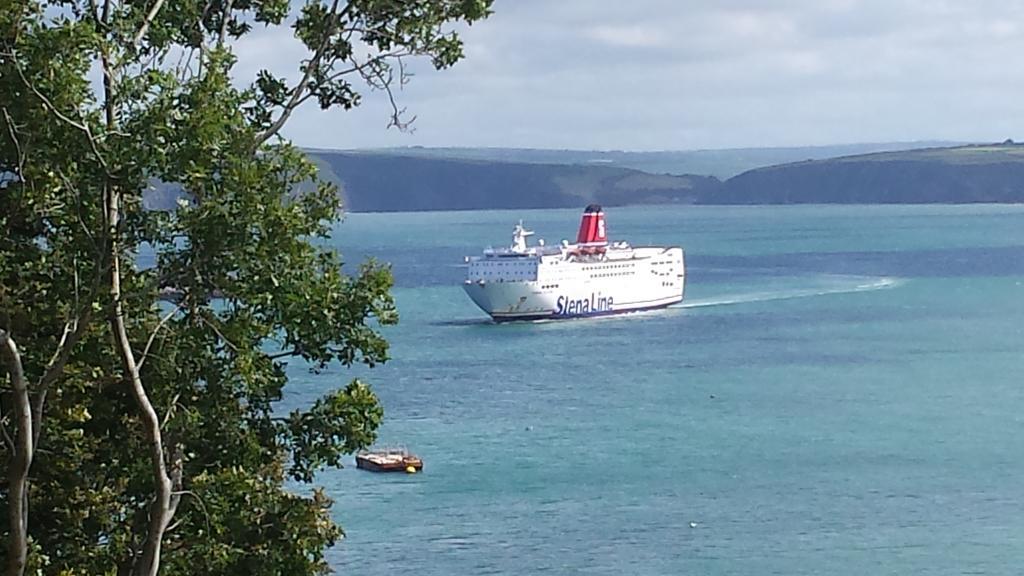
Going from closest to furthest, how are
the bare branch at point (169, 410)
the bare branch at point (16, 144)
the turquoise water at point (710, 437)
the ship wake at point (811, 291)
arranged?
1. the bare branch at point (16, 144)
2. the bare branch at point (169, 410)
3. the turquoise water at point (710, 437)
4. the ship wake at point (811, 291)

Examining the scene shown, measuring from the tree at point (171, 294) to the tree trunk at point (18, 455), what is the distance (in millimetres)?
10

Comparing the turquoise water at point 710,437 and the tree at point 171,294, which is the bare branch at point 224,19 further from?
the turquoise water at point 710,437

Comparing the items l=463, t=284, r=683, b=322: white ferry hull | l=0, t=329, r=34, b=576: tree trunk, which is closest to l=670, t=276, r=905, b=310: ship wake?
l=463, t=284, r=683, b=322: white ferry hull

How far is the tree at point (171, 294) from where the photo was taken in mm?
6258

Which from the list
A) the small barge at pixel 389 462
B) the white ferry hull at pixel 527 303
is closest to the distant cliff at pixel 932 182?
the white ferry hull at pixel 527 303

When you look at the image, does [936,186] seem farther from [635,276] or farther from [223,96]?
[223,96]

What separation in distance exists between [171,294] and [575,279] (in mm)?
55024

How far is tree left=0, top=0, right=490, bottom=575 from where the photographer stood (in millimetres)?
6258

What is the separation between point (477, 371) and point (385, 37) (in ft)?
123

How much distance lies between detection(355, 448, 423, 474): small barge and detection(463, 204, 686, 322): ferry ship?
94.6 feet

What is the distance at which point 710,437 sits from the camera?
34625mm

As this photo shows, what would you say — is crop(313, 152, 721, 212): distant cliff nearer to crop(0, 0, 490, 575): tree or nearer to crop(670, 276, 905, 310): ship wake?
crop(670, 276, 905, 310): ship wake

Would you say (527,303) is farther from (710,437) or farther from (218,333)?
(218,333)

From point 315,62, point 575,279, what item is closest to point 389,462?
→ point 315,62
